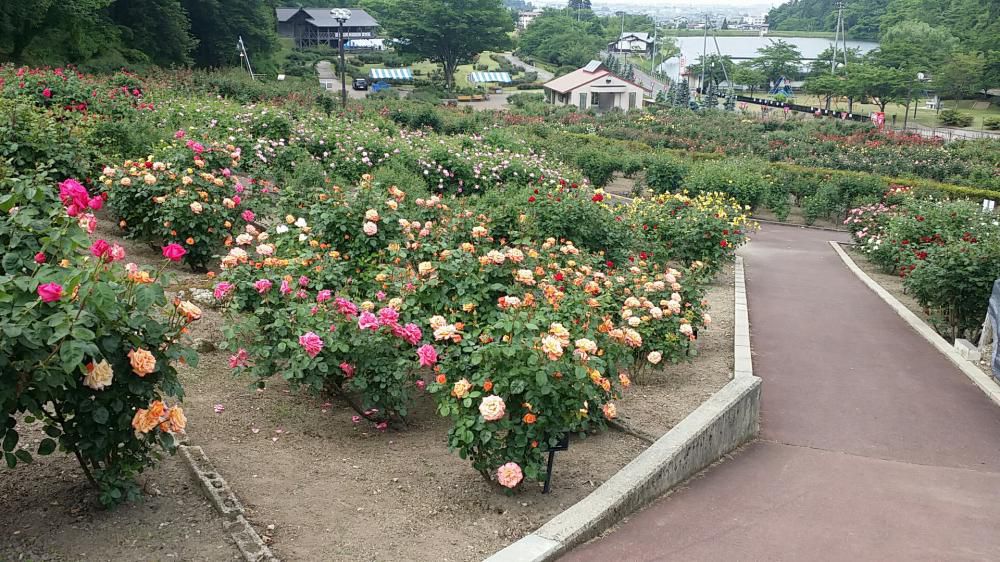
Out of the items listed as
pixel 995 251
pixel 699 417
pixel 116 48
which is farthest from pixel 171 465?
pixel 116 48

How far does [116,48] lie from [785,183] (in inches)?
1066

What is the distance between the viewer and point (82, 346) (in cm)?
325

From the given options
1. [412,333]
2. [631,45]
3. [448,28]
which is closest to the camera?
[412,333]

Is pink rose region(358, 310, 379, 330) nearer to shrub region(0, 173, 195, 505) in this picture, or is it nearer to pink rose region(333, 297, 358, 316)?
pink rose region(333, 297, 358, 316)

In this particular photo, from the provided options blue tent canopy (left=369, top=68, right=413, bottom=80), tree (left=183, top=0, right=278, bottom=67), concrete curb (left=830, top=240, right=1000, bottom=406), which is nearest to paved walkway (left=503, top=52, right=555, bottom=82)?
blue tent canopy (left=369, top=68, right=413, bottom=80)

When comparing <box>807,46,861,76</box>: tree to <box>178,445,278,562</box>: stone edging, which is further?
<box>807,46,861,76</box>: tree

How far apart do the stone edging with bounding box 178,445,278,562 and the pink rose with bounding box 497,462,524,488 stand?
1224 millimetres

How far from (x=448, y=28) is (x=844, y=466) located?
62.1 metres

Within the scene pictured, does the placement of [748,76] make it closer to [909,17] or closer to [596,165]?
[909,17]

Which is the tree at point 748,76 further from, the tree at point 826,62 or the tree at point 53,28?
the tree at point 53,28

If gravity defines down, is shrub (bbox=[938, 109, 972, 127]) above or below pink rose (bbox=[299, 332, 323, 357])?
below

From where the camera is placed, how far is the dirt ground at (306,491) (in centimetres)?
393

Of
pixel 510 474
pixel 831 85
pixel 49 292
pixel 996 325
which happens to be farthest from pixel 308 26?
pixel 49 292

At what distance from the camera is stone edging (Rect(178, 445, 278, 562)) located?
3910 mm
